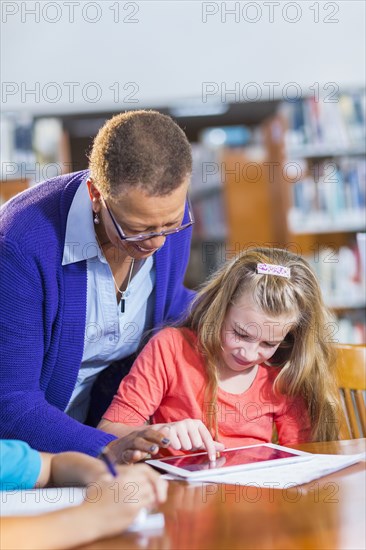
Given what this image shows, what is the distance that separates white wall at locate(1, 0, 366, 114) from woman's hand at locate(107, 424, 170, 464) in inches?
133

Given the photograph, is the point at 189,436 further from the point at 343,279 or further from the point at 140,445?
the point at 343,279

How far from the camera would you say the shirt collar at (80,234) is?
58.1 inches

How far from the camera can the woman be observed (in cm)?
130

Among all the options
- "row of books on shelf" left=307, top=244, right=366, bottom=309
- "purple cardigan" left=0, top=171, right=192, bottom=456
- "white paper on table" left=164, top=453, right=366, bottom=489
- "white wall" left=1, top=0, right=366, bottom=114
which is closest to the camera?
"white paper on table" left=164, top=453, right=366, bottom=489

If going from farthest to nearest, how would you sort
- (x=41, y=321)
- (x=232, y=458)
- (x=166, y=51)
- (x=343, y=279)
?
1. (x=166, y=51)
2. (x=343, y=279)
3. (x=41, y=321)
4. (x=232, y=458)

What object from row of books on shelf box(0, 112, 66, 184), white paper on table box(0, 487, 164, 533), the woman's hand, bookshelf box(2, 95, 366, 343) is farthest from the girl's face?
row of books on shelf box(0, 112, 66, 184)

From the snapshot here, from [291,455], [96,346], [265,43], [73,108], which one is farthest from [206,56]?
[291,455]

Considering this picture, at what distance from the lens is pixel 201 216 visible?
18.5 feet

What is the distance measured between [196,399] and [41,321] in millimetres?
384

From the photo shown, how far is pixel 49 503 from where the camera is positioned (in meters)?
1.01

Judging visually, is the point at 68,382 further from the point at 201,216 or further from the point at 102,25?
the point at 201,216

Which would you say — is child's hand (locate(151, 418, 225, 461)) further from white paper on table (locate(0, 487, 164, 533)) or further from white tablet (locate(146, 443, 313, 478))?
white paper on table (locate(0, 487, 164, 533))

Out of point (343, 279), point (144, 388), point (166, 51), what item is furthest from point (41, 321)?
point (166, 51)

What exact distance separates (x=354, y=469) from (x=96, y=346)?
0.61 m
